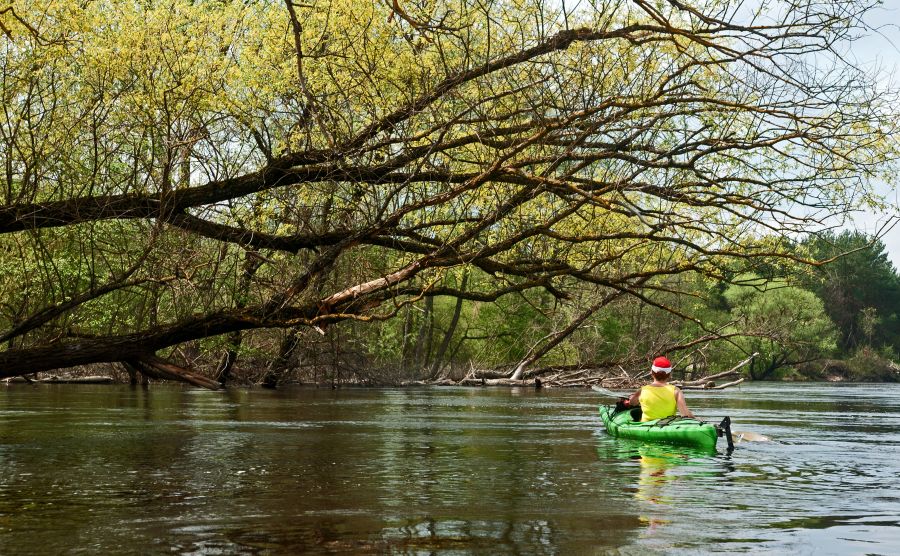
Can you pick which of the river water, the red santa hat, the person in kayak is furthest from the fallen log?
the red santa hat

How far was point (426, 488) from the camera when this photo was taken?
1104 centimetres

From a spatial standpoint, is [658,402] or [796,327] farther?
A: [796,327]

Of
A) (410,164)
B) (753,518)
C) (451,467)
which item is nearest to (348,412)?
(410,164)

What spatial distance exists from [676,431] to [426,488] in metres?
5.41

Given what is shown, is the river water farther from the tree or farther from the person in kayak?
the tree

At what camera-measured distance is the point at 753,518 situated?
9.04 m

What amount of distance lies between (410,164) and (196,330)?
4297 millimetres

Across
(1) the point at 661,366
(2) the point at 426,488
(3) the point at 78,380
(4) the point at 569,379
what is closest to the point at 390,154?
(1) the point at 661,366

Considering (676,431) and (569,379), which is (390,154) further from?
(569,379)

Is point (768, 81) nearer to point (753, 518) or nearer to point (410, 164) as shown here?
point (410, 164)

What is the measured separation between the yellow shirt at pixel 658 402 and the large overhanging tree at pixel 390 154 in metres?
1.70

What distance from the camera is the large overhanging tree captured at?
1634 cm

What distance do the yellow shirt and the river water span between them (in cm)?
55

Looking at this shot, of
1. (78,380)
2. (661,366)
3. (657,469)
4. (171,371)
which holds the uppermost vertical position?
(78,380)
